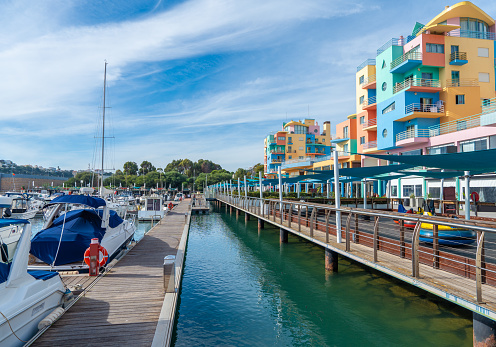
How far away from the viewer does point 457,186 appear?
24969 mm

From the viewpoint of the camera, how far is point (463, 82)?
29141 mm

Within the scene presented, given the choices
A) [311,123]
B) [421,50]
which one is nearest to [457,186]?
[421,50]

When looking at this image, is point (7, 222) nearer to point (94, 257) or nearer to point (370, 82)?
point (94, 257)

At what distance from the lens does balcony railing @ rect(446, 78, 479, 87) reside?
1145 inches

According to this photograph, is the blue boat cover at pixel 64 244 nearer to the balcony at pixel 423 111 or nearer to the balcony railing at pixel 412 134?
the balcony railing at pixel 412 134

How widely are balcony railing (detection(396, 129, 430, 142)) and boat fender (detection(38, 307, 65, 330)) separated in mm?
30107

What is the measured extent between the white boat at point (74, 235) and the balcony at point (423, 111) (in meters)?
26.9

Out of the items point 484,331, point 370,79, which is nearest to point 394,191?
point 370,79

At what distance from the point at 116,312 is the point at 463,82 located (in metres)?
34.1

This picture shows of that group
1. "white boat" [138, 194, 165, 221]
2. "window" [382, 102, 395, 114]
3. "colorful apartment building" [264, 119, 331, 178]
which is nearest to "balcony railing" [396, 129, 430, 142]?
"window" [382, 102, 395, 114]

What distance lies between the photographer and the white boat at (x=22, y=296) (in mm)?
4999

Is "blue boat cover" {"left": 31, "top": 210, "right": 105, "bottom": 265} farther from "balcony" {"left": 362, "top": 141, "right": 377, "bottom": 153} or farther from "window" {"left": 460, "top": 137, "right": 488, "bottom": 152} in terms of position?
"balcony" {"left": 362, "top": 141, "right": 377, "bottom": 153}

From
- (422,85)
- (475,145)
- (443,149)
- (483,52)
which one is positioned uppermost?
(483,52)

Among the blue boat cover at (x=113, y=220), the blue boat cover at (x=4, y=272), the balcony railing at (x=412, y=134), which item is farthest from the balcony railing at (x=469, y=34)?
the blue boat cover at (x=4, y=272)
